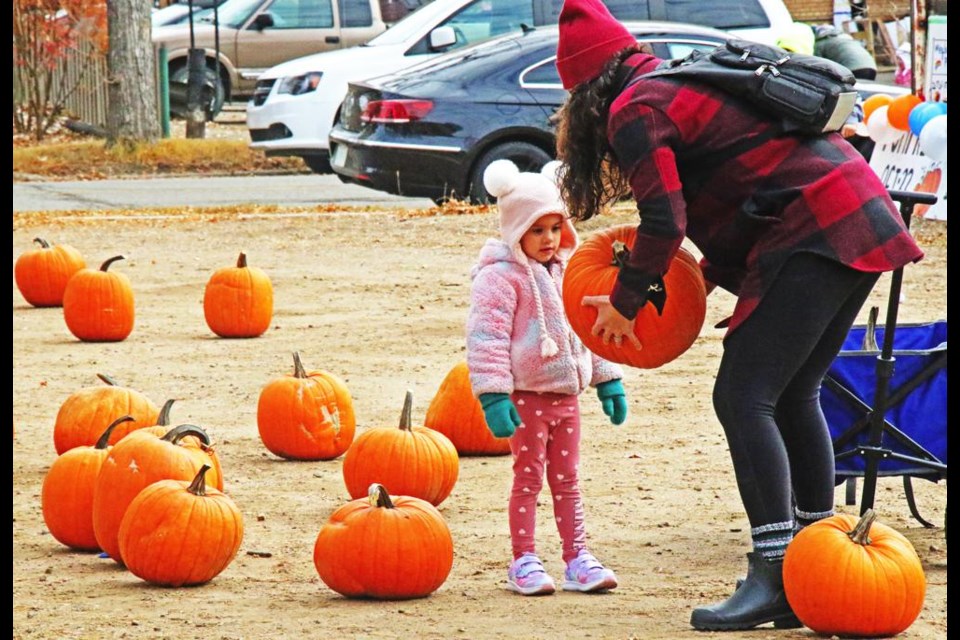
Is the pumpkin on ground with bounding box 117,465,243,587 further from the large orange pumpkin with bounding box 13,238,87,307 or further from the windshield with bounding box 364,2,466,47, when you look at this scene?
the windshield with bounding box 364,2,466,47

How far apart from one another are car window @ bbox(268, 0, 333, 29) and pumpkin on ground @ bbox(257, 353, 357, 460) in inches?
695

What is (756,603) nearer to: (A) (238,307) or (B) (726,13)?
(A) (238,307)

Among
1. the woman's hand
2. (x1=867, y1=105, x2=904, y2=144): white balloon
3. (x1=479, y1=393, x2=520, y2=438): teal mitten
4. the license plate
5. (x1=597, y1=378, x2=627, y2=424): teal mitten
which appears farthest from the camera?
the license plate

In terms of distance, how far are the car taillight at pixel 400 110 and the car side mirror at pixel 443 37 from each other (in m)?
2.32

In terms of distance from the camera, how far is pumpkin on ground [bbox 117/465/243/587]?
4.96 metres

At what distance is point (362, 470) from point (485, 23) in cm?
1142

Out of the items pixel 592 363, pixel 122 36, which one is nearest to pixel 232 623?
pixel 592 363

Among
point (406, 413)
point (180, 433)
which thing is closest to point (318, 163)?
point (406, 413)

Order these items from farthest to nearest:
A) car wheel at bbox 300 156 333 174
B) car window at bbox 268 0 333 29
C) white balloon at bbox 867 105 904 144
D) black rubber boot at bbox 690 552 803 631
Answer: car window at bbox 268 0 333 29 → car wheel at bbox 300 156 333 174 → white balloon at bbox 867 105 904 144 → black rubber boot at bbox 690 552 803 631

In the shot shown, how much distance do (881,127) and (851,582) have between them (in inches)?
332

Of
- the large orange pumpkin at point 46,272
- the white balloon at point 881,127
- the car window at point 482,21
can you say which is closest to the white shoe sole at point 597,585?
the large orange pumpkin at point 46,272

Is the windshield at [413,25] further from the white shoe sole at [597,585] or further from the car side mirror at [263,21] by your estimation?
the white shoe sole at [597,585]

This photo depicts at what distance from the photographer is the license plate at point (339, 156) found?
1498 cm

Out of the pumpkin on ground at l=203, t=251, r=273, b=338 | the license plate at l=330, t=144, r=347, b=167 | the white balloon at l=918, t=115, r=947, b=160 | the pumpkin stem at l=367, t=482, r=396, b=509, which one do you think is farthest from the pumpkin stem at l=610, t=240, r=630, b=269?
the license plate at l=330, t=144, r=347, b=167
